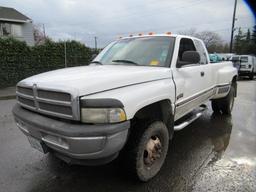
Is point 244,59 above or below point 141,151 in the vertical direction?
above

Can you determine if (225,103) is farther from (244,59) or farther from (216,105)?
(244,59)

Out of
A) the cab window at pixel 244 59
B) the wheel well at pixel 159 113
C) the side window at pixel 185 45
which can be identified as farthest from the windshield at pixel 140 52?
the cab window at pixel 244 59

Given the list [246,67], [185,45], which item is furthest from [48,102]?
[246,67]

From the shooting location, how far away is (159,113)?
2986mm

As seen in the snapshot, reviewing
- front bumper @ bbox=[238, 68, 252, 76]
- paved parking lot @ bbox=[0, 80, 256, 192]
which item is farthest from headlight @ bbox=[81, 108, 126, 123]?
front bumper @ bbox=[238, 68, 252, 76]

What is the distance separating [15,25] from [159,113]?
25025mm

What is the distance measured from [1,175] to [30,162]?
0.44 metres

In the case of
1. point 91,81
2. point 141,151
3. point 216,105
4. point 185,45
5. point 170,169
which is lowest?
point 170,169

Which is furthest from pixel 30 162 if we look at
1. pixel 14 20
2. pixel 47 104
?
pixel 14 20

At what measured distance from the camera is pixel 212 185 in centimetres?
271

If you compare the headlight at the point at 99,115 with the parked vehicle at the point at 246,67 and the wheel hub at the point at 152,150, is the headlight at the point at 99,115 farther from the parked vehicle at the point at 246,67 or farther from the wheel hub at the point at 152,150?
the parked vehicle at the point at 246,67

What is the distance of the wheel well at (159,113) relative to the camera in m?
2.71

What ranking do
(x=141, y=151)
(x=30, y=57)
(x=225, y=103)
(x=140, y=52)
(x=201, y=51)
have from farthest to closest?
(x=30, y=57), (x=225, y=103), (x=201, y=51), (x=140, y=52), (x=141, y=151)

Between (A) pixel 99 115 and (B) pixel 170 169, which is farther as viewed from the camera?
(B) pixel 170 169
